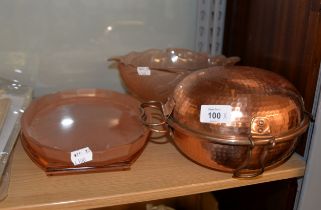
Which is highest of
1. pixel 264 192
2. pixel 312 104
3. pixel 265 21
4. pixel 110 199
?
pixel 265 21

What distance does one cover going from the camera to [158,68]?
2.43 ft

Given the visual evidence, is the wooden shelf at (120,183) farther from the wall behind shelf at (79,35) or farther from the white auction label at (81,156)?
the wall behind shelf at (79,35)

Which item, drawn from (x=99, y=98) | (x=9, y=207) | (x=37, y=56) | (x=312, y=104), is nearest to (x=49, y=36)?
(x=37, y=56)

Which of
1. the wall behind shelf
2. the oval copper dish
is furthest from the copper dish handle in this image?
the wall behind shelf

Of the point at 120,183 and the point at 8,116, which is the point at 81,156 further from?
the point at 8,116

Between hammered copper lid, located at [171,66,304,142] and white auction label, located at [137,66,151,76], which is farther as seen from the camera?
white auction label, located at [137,66,151,76]

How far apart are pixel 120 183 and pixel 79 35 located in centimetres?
43

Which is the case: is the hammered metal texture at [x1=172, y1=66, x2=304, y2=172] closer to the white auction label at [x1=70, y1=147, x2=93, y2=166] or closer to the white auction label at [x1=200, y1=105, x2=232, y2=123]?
the white auction label at [x1=200, y1=105, x2=232, y2=123]

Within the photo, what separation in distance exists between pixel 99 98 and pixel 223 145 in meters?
0.32

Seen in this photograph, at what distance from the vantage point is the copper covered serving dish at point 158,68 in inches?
29.2

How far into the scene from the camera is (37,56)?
2.73 ft

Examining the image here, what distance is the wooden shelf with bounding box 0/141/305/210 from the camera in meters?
0.51

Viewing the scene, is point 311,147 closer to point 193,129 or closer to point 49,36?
point 193,129

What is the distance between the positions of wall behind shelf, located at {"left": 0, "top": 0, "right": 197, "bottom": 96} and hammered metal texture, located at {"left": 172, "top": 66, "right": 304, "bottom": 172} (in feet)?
1.13
